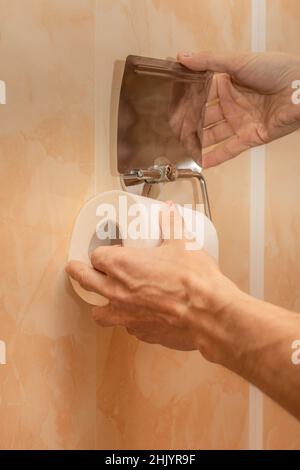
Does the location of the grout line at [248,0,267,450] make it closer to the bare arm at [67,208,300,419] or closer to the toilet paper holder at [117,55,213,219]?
the toilet paper holder at [117,55,213,219]

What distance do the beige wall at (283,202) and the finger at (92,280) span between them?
390mm

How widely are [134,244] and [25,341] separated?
18 centimetres

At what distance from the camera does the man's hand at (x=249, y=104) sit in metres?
0.82

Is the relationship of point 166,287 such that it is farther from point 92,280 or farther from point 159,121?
point 159,121

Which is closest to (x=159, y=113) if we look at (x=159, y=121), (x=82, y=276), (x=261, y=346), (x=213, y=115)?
(x=159, y=121)

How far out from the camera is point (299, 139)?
962mm

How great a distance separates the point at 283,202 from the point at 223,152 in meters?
0.16

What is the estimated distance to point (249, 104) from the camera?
87 centimetres

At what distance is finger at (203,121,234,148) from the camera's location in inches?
34.0

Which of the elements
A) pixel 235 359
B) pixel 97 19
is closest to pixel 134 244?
pixel 235 359

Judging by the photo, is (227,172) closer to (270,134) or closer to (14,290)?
(270,134)
